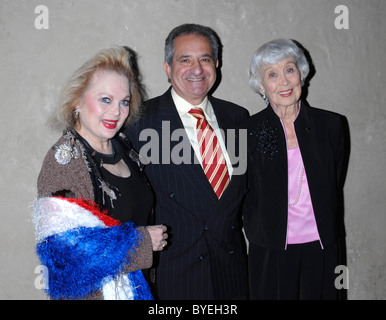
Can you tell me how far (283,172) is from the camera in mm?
2180

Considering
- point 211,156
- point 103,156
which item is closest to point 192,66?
point 211,156

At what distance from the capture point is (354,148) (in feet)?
10.0

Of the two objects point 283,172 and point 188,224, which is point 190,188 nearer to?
point 188,224

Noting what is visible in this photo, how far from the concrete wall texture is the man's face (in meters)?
0.38

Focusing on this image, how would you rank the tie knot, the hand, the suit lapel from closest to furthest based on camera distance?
the hand
the suit lapel
the tie knot

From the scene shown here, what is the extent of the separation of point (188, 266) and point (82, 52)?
4.78 ft

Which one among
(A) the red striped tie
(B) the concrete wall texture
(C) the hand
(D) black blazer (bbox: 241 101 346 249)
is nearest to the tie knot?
(A) the red striped tie

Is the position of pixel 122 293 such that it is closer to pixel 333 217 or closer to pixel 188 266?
pixel 188 266

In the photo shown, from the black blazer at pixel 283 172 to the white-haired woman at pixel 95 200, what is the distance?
0.69m

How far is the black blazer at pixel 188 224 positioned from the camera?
6.88 feet

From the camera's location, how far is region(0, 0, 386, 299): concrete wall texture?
2354 millimetres

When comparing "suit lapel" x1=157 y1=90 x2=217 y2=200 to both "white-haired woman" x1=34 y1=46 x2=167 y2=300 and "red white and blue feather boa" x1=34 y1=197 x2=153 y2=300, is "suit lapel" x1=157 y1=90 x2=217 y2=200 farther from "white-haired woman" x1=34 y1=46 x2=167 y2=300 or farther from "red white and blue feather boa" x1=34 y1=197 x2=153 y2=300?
"red white and blue feather boa" x1=34 y1=197 x2=153 y2=300

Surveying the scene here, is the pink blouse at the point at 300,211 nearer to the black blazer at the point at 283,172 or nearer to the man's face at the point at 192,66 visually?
the black blazer at the point at 283,172
